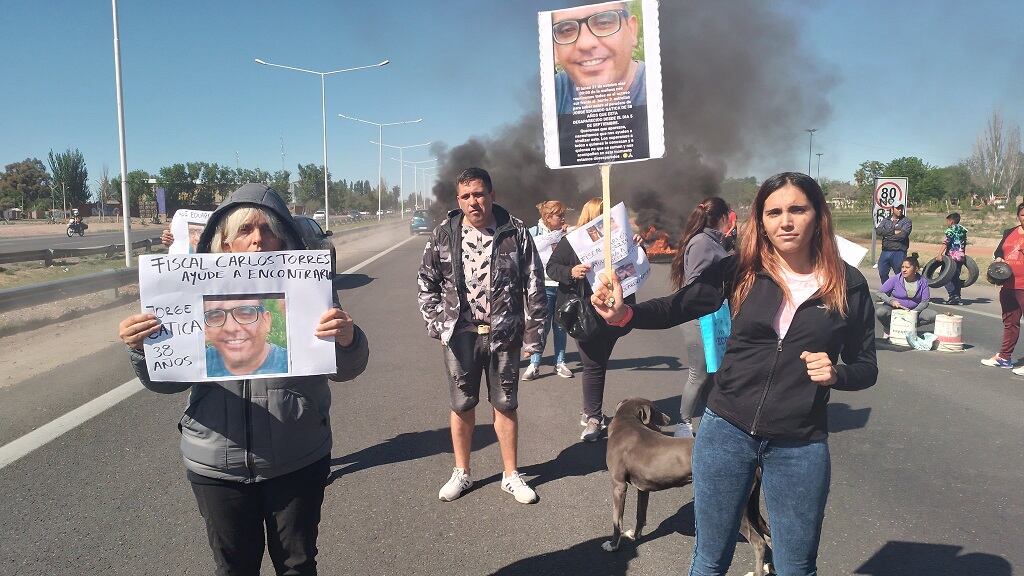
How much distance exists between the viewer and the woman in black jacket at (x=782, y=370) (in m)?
2.17

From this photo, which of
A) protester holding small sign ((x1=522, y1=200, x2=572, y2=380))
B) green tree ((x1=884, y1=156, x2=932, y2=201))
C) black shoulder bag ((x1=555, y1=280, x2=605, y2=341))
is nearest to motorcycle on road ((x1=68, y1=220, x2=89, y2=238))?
protester holding small sign ((x1=522, y1=200, x2=572, y2=380))

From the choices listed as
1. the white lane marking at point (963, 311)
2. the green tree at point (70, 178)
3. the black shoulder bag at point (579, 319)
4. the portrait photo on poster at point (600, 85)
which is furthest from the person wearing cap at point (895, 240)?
the green tree at point (70, 178)

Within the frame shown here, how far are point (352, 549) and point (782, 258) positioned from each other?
7.68ft

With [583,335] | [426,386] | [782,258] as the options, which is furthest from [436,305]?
[426,386]

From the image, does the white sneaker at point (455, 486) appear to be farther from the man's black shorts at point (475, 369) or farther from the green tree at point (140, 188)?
the green tree at point (140, 188)

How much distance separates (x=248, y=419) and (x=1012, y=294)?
7.77 metres

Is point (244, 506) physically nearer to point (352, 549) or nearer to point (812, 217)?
point (352, 549)

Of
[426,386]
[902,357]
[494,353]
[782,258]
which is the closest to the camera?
[782,258]

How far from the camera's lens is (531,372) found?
6684 mm

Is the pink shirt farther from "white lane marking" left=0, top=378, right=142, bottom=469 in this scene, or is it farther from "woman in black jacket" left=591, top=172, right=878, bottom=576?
"white lane marking" left=0, top=378, right=142, bottom=469

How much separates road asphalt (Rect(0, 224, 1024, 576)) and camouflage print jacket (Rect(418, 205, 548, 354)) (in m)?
0.94

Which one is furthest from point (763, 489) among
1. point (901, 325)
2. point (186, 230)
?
point (901, 325)

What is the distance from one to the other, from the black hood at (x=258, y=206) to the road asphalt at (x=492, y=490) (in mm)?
1622

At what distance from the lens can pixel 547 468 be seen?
4289mm
